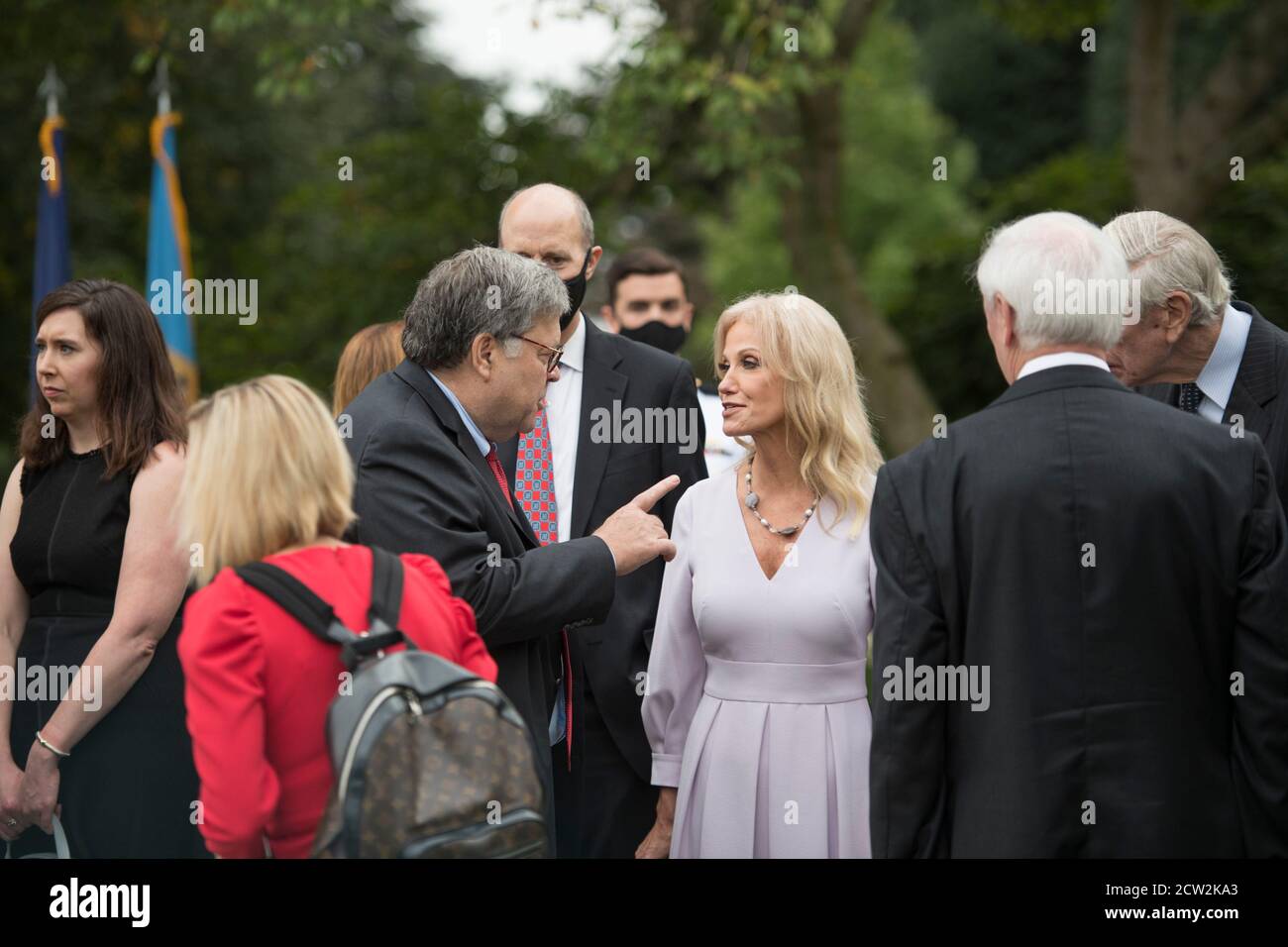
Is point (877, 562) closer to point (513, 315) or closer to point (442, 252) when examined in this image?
point (513, 315)

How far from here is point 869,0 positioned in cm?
1137

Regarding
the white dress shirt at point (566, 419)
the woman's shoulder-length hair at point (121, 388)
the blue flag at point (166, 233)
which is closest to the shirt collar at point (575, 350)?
the white dress shirt at point (566, 419)

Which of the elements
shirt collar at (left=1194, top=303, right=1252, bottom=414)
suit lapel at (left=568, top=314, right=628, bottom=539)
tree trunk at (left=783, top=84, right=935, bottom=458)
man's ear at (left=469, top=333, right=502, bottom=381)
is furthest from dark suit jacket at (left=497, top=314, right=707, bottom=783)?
tree trunk at (left=783, top=84, right=935, bottom=458)

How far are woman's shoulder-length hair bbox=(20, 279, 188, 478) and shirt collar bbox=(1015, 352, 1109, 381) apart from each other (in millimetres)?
2335

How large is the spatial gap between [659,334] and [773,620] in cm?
277

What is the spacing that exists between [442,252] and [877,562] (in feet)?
31.8

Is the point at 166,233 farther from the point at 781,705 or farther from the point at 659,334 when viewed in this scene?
the point at 781,705

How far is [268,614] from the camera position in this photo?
256 centimetres

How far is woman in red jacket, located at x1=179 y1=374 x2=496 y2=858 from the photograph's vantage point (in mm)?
2525

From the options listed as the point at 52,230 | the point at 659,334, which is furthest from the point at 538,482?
the point at 52,230

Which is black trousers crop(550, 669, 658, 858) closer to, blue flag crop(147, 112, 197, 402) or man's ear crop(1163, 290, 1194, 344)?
man's ear crop(1163, 290, 1194, 344)

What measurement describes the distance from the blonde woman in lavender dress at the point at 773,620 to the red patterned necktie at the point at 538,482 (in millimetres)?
419
